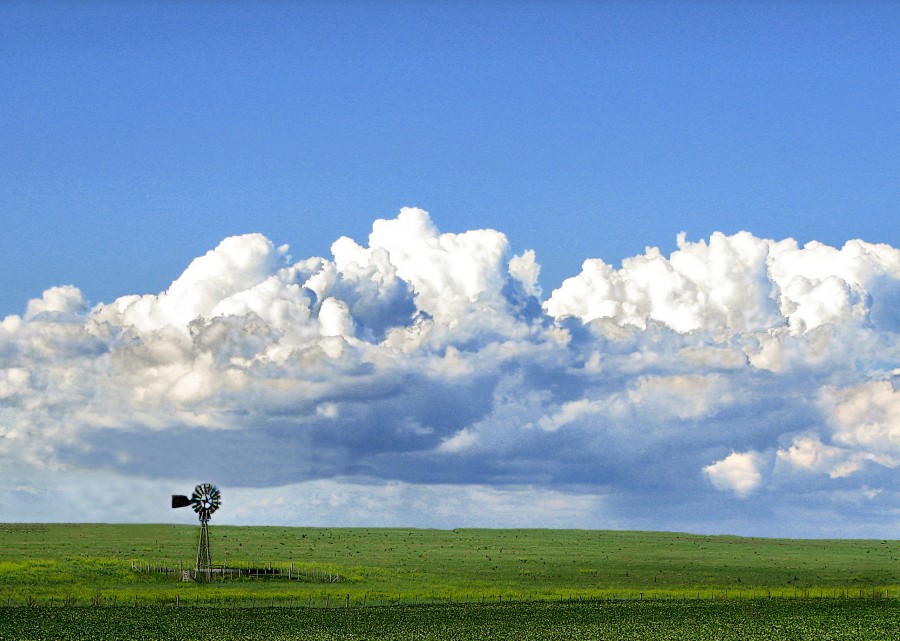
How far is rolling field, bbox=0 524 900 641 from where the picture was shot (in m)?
85.1

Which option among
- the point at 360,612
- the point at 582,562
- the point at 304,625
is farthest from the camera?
the point at 582,562

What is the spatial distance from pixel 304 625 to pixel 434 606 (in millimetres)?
19359

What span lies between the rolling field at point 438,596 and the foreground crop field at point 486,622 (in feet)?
0.57

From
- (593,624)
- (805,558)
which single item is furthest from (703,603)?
(805,558)

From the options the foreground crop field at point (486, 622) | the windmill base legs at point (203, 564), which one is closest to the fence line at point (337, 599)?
the foreground crop field at point (486, 622)

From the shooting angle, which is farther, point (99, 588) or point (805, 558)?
point (805, 558)

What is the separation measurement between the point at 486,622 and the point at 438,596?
26.0 m

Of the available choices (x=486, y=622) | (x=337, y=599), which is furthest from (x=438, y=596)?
(x=486, y=622)

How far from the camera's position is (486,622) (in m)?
89.9

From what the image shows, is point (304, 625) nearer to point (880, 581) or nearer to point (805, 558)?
point (880, 581)

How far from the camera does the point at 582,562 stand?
164375 mm

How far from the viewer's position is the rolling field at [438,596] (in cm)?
8512

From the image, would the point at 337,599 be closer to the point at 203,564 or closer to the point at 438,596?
the point at 438,596

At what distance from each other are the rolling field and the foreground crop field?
0.17 metres
